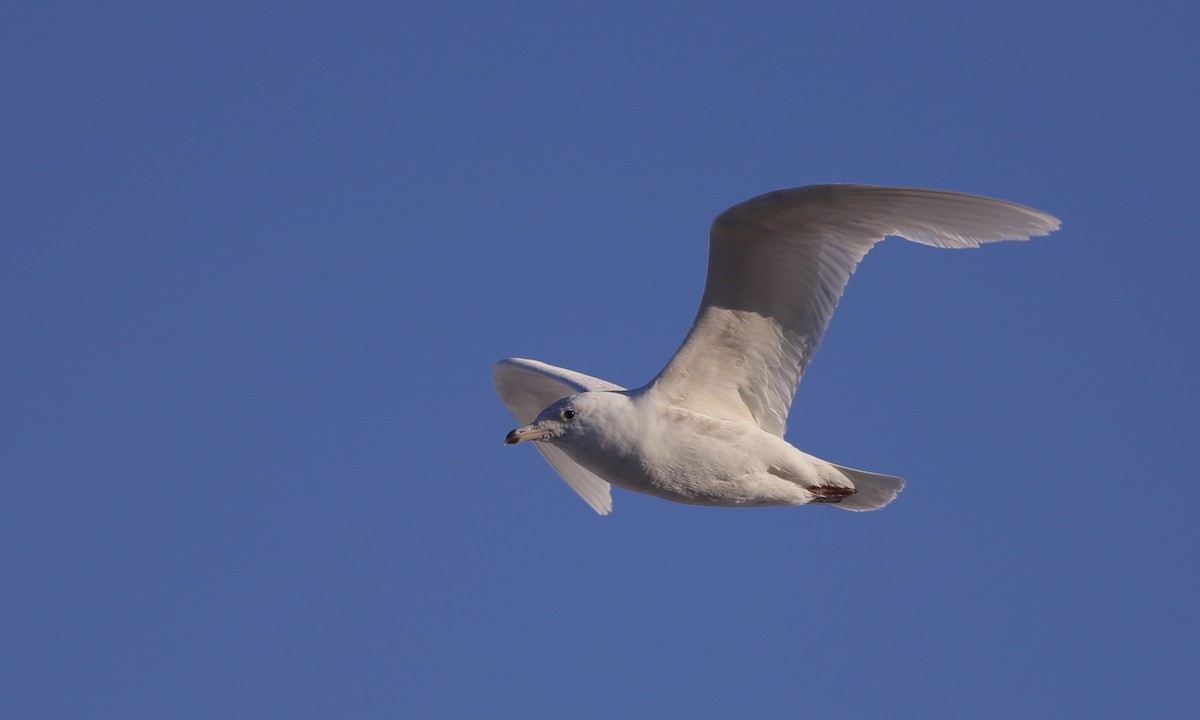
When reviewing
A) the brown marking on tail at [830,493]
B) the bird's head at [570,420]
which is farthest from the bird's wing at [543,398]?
the brown marking on tail at [830,493]

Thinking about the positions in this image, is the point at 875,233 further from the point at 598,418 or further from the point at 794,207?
the point at 598,418

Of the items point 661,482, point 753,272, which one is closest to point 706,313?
point 753,272

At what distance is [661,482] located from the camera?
509 inches

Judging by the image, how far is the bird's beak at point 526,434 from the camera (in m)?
13.1

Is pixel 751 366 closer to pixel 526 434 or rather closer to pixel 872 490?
pixel 872 490

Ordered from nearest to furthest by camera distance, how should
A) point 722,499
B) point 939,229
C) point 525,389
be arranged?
point 939,229 < point 722,499 < point 525,389

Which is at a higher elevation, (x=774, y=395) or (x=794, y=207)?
(x=794, y=207)

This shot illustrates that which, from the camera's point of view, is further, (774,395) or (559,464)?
(559,464)

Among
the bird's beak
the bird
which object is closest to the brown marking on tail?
the bird

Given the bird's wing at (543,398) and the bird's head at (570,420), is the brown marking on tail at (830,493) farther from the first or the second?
the bird's wing at (543,398)

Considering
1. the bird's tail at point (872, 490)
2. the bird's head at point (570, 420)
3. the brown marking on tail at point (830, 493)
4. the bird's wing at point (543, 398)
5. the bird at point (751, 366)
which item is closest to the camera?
the bird at point (751, 366)

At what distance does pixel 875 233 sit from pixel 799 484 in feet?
7.36

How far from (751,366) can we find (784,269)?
0.97 metres

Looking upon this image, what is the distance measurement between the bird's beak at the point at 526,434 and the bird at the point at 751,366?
0.04 ft
